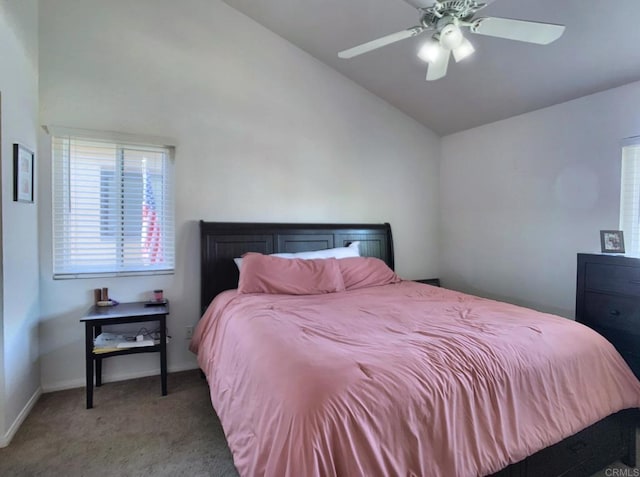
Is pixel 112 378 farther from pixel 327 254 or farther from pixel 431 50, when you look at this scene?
pixel 431 50

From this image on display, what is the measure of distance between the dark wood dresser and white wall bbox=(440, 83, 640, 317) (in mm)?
468

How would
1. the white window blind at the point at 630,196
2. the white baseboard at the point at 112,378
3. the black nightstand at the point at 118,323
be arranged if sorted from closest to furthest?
1. the black nightstand at the point at 118,323
2. the white window blind at the point at 630,196
3. the white baseboard at the point at 112,378

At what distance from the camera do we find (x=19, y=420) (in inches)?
87.2

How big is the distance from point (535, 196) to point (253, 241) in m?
2.67

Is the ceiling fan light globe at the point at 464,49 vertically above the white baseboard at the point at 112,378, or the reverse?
the ceiling fan light globe at the point at 464,49

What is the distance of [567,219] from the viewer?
9.84 feet

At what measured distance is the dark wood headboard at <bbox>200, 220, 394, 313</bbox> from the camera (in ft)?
10.1

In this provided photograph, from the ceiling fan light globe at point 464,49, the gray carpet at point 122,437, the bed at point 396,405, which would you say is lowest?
the gray carpet at point 122,437

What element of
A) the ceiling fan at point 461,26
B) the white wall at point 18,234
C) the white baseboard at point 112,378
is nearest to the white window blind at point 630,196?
the ceiling fan at point 461,26

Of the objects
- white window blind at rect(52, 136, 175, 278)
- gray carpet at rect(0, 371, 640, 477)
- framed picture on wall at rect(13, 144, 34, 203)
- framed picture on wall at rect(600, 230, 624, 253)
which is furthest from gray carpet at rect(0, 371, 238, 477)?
framed picture on wall at rect(600, 230, 624, 253)

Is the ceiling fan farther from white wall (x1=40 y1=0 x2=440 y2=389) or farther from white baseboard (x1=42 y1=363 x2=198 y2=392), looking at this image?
white baseboard (x1=42 y1=363 x2=198 y2=392)

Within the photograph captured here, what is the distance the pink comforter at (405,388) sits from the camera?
1128 millimetres

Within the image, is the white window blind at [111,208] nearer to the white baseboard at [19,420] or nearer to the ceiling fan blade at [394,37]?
the white baseboard at [19,420]

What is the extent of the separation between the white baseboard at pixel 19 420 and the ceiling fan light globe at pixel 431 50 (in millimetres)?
3301
